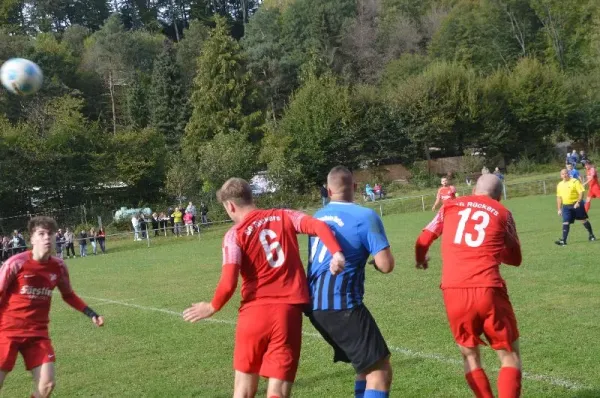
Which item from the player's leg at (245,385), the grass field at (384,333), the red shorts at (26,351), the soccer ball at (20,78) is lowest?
the grass field at (384,333)

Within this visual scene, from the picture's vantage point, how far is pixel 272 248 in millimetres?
5242

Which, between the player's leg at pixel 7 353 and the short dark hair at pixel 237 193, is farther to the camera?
the player's leg at pixel 7 353

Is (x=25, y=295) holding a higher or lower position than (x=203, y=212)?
higher

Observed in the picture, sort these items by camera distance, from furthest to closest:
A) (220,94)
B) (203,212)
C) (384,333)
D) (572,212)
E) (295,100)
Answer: (220,94)
(295,100)
(203,212)
(572,212)
(384,333)

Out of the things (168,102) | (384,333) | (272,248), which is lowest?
(384,333)

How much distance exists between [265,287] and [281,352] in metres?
0.46

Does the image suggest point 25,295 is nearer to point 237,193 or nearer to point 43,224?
point 43,224

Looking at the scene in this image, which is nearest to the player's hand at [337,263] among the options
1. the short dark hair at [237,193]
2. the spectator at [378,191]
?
the short dark hair at [237,193]

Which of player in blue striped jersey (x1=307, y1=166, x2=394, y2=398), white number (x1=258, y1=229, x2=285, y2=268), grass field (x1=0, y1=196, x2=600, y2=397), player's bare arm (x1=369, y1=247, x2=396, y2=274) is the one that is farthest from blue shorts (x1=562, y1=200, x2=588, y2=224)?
white number (x1=258, y1=229, x2=285, y2=268)

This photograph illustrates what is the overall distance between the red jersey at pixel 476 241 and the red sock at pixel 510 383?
68 centimetres

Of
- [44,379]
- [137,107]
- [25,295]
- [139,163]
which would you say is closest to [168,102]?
[137,107]

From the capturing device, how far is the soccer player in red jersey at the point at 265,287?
5082mm

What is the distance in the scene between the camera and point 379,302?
12102 millimetres

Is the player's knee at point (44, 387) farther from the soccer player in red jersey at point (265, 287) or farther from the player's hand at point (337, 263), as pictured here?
the player's hand at point (337, 263)
